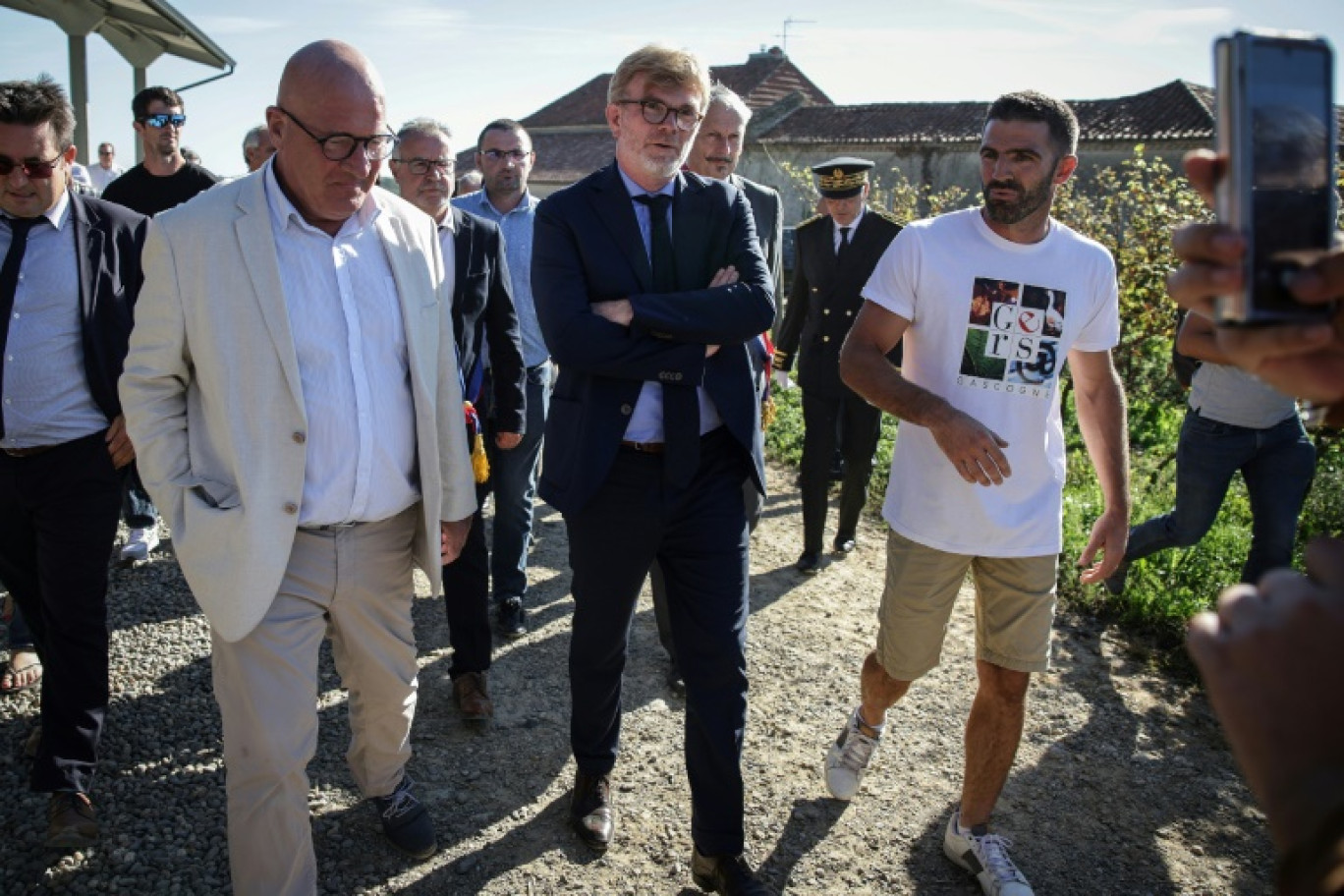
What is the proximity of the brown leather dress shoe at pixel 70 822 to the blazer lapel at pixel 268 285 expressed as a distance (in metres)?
1.76

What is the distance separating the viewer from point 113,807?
345 cm

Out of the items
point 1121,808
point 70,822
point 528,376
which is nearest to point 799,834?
point 1121,808

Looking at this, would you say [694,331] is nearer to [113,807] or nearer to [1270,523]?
[113,807]

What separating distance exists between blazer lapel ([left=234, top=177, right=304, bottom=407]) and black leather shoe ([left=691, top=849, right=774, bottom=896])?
186cm

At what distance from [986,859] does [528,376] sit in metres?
3.21

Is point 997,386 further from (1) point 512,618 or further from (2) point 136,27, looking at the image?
(2) point 136,27

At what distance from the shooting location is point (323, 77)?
2.63m

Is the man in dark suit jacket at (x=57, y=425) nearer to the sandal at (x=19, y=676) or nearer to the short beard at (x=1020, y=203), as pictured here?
the sandal at (x=19, y=676)

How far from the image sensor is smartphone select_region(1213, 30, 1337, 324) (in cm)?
115

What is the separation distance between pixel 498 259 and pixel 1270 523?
3.72 metres

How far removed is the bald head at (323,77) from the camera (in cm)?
262

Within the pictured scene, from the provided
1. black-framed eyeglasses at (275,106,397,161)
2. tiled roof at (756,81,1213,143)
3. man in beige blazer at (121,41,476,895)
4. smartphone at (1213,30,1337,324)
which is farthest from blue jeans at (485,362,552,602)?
tiled roof at (756,81,1213,143)

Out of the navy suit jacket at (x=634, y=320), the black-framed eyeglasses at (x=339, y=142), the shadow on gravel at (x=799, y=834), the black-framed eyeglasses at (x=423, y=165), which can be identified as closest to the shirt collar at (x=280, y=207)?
the black-framed eyeglasses at (x=339, y=142)

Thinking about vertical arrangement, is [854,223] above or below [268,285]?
above
